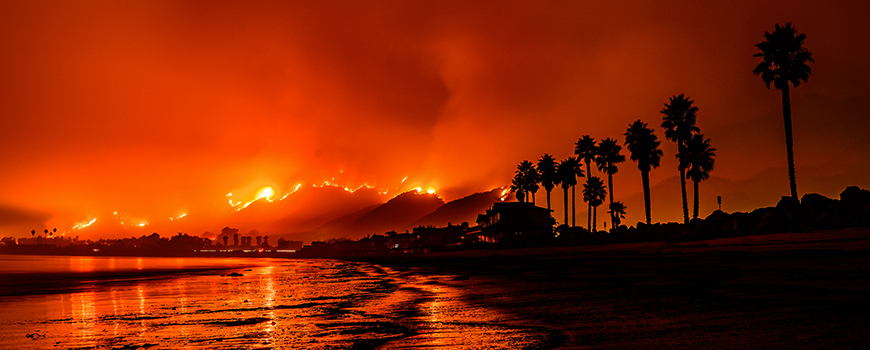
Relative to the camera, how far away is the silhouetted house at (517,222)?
94688mm

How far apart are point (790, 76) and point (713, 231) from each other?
51.7ft

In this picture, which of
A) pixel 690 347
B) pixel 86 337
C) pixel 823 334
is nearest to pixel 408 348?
pixel 690 347

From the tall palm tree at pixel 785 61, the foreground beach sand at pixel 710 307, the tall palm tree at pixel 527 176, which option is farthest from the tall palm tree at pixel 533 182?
the foreground beach sand at pixel 710 307

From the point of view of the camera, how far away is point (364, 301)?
51.0ft

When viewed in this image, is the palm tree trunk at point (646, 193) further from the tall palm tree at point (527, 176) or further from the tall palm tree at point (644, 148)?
the tall palm tree at point (527, 176)

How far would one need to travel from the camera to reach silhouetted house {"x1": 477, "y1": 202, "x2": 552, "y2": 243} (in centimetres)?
9469

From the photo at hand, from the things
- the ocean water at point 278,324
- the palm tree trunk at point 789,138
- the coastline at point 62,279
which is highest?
the palm tree trunk at point 789,138

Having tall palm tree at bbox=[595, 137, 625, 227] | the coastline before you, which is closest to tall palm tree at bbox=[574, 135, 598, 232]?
tall palm tree at bbox=[595, 137, 625, 227]

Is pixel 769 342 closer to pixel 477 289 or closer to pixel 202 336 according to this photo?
pixel 202 336

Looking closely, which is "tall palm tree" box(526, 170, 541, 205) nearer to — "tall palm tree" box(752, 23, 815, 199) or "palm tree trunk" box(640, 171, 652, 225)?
"palm tree trunk" box(640, 171, 652, 225)

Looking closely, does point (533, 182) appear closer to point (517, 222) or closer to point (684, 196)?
point (517, 222)

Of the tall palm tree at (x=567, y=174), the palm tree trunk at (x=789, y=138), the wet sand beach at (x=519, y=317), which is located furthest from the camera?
the tall palm tree at (x=567, y=174)

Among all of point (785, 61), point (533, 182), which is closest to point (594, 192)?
point (533, 182)

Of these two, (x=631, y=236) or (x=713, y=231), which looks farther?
(x=631, y=236)
